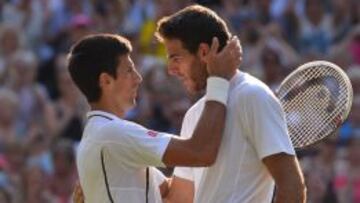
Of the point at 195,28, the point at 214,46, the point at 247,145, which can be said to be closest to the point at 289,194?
the point at 247,145

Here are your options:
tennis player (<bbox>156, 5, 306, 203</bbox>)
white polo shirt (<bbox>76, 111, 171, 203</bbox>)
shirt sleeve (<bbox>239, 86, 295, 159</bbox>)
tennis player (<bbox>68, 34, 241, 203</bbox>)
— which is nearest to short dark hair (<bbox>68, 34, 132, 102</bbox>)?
tennis player (<bbox>68, 34, 241, 203</bbox>)

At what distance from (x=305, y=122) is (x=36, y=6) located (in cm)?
759

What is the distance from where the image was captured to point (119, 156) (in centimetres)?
581

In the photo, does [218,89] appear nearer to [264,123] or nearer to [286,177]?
[264,123]

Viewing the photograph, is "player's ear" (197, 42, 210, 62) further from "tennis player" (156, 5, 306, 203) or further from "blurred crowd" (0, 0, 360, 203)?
"blurred crowd" (0, 0, 360, 203)

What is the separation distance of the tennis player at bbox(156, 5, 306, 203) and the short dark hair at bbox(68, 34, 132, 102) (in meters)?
0.31

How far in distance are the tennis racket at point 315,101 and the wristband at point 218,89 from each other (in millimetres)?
734

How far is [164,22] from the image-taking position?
570cm

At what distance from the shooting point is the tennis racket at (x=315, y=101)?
6117 millimetres

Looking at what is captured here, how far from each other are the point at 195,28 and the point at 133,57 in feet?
21.2

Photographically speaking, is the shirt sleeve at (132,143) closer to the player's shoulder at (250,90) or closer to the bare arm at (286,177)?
the player's shoulder at (250,90)

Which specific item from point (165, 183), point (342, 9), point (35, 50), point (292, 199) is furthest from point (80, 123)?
point (292, 199)

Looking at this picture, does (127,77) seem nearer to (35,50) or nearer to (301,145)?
(301,145)

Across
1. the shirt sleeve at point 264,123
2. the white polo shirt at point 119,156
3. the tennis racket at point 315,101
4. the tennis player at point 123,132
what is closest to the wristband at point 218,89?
the tennis player at point 123,132
